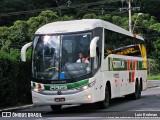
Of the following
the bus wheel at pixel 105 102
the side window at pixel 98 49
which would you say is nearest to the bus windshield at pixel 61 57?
the side window at pixel 98 49

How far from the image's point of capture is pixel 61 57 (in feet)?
54.1

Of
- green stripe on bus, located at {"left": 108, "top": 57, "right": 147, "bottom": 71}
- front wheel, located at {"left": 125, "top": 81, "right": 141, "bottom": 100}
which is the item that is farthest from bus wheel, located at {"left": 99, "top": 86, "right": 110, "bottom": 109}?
front wheel, located at {"left": 125, "top": 81, "right": 141, "bottom": 100}

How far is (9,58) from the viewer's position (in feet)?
65.5

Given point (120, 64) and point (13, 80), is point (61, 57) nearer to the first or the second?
point (13, 80)

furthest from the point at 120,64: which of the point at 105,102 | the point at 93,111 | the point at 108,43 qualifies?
the point at 93,111

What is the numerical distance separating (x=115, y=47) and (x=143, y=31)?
6278 cm

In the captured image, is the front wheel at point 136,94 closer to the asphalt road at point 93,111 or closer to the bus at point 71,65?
the asphalt road at point 93,111

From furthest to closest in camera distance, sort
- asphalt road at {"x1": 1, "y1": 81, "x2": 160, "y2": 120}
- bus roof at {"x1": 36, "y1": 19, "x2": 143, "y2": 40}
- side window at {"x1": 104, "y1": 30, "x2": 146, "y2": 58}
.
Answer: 1. side window at {"x1": 104, "y1": 30, "x2": 146, "y2": 58}
2. bus roof at {"x1": 36, "y1": 19, "x2": 143, "y2": 40}
3. asphalt road at {"x1": 1, "y1": 81, "x2": 160, "y2": 120}

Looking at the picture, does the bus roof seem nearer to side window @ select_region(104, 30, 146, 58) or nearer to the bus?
the bus

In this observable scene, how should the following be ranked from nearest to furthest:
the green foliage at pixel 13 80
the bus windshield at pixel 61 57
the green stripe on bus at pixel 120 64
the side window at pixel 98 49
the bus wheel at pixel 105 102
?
the bus windshield at pixel 61 57
the side window at pixel 98 49
the bus wheel at pixel 105 102
the green stripe on bus at pixel 120 64
the green foliage at pixel 13 80

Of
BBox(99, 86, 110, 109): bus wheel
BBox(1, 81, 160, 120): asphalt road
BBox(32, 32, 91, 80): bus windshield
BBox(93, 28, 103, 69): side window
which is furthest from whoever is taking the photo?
BBox(99, 86, 110, 109): bus wheel

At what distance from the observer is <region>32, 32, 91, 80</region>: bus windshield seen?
16.3m

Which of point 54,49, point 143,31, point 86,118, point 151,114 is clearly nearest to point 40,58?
point 54,49

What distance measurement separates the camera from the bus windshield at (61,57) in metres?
16.3
